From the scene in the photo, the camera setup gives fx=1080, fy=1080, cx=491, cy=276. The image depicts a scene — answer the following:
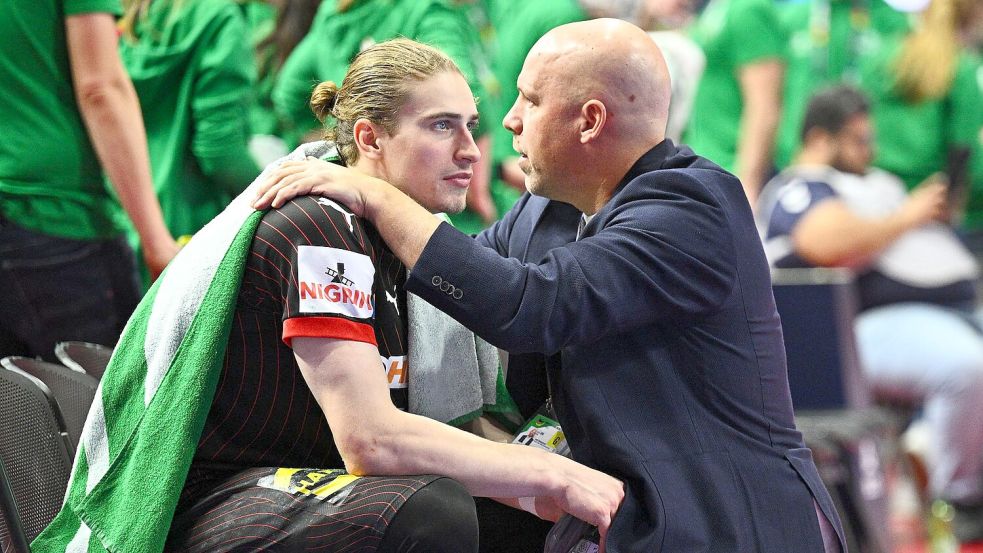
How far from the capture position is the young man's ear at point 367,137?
1.90 m

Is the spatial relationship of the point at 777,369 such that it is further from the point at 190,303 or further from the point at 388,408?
the point at 190,303

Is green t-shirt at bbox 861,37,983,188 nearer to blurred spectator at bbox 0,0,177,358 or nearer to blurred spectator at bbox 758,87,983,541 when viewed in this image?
blurred spectator at bbox 758,87,983,541

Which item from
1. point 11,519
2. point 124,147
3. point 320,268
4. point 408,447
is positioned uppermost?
point 124,147

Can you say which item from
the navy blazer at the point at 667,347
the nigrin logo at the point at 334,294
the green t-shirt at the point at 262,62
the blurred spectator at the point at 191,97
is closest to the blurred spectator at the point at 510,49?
the green t-shirt at the point at 262,62

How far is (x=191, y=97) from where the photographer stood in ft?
10.3

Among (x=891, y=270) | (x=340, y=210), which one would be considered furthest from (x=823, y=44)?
(x=340, y=210)

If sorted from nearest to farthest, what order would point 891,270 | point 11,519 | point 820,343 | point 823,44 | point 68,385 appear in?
point 11,519, point 68,385, point 820,343, point 823,44, point 891,270

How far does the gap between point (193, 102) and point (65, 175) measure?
44 centimetres

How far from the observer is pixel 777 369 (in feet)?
6.36

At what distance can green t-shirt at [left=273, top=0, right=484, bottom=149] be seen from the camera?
11.2 ft

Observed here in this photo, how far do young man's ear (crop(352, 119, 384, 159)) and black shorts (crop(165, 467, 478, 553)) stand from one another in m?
0.57

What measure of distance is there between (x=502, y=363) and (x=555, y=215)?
379 mm

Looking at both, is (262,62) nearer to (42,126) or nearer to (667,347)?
(42,126)

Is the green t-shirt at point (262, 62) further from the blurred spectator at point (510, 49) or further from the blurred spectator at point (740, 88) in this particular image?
the blurred spectator at point (740, 88)
